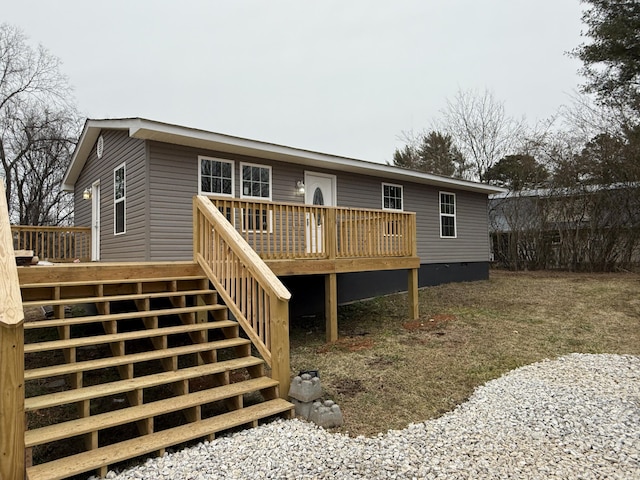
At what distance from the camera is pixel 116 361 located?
324 centimetres

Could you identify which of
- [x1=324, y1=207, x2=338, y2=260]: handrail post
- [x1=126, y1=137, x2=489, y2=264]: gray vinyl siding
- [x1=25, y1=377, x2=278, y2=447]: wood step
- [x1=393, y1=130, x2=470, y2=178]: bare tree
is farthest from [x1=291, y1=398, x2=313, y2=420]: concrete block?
[x1=393, y1=130, x2=470, y2=178]: bare tree

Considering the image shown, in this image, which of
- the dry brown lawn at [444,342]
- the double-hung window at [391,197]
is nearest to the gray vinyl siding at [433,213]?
the double-hung window at [391,197]

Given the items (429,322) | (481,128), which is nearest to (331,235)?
(429,322)

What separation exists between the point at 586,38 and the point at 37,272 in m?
15.5

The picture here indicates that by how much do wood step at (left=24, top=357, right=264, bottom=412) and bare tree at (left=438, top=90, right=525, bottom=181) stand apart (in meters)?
17.7

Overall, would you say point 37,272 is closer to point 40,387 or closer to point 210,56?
point 40,387

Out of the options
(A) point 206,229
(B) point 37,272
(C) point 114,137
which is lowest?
(B) point 37,272

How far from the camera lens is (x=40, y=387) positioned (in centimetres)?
415

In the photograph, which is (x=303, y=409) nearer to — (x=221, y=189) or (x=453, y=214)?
(x=221, y=189)

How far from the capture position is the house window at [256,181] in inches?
302

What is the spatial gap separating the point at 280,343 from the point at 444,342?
3329 mm

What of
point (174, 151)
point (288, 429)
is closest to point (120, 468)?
point (288, 429)

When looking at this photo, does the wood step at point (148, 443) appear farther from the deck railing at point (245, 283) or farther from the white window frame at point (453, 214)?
the white window frame at point (453, 214)

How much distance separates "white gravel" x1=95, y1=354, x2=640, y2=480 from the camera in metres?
2.60
